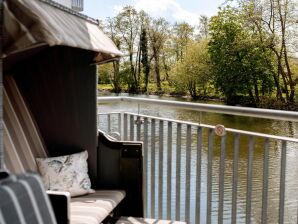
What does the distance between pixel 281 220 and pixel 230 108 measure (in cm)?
81

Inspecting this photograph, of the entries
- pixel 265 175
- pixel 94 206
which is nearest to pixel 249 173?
pixel 265 175

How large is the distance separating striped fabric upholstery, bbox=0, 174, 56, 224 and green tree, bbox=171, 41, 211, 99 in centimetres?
2767

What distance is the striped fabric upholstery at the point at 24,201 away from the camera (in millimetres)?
1197

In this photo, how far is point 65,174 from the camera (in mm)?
2834

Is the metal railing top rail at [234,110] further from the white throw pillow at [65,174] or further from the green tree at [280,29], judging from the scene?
the green tree at [280,29]

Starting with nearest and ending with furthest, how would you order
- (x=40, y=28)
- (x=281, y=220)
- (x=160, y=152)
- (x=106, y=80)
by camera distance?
(x=40, y=28)
(x=281, y=220)
(x=160, y=152)
(x=106, y=80)

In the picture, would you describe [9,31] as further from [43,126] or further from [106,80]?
[106,80]

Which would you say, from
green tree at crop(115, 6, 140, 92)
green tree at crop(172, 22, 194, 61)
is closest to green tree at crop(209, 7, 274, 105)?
green tree at crop(172, 22, 194, 61)

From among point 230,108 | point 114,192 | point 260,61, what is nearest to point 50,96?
point 114,192

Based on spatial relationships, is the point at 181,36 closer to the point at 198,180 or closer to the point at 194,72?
the point at 194,72

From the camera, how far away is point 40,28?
1602 millimetres

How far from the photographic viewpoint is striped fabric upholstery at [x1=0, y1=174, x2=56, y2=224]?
1.20 meters

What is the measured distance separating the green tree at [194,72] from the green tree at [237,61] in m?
1.39

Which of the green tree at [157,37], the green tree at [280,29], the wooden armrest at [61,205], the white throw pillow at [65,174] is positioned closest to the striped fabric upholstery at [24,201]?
the wooden armrest at [61,205]
